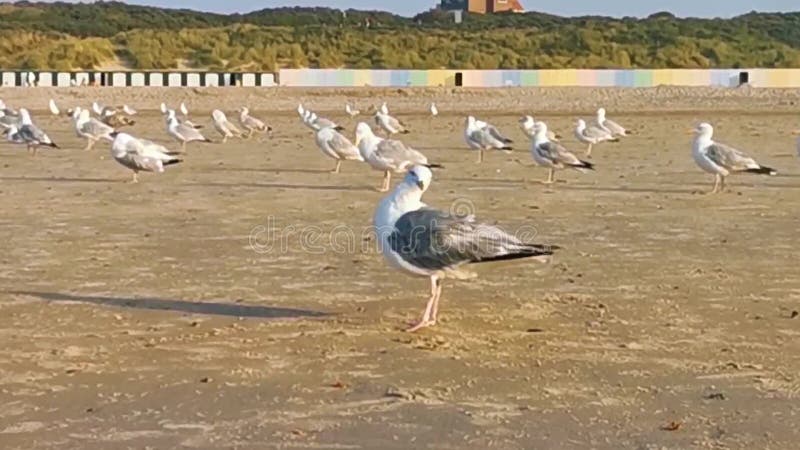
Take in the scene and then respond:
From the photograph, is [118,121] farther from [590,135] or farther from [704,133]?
[704,133]

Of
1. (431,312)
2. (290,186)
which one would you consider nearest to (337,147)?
(290,186)

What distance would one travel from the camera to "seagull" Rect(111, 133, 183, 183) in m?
17.6

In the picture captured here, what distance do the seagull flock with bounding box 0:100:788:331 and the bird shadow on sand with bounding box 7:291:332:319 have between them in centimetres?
76

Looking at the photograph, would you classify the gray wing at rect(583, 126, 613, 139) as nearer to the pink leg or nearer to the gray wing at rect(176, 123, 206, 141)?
the gray wing at rect(176, 123, 206, 141)

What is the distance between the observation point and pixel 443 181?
57.5 ft

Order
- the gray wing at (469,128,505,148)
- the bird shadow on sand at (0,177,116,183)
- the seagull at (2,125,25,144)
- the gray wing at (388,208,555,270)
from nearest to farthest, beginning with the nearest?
the gray wing at (388,208,555,270), the bird shadow on sand at (0,177,116,183), the gray wing at (469,128,505,148), the seagull at (2,125,25,144)

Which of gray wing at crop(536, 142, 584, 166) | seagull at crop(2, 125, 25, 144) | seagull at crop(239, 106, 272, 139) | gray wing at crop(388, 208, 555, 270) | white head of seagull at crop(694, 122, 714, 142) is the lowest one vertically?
seagull at crop(239, 106, 272, 139)

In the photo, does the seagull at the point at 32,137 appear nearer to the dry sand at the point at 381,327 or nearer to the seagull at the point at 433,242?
the dry sand at the point at 381,327

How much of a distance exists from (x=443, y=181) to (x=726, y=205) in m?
4.05

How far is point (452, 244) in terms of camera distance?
7918 mm

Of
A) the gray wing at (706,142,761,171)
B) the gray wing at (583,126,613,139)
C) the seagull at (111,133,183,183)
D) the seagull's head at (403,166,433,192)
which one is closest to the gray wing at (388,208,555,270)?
the seagull's head at (403,166,433,192)

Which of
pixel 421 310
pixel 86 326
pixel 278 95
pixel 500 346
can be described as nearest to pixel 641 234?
pixel 421 310

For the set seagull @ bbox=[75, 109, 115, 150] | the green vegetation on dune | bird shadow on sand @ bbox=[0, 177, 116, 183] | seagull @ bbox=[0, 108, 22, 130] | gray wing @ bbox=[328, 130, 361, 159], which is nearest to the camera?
bird shadow on sand @ bbox=[0, 177, 116, 183]

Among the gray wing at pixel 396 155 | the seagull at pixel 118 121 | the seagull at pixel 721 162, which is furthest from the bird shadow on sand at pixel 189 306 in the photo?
the seagull at pixel 118 121
